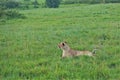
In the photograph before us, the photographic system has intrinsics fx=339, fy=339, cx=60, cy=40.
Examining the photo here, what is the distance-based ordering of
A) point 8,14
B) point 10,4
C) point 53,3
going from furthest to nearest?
point 53,3 < point 10,4 < point 8,14

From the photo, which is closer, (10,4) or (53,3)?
(10,4)

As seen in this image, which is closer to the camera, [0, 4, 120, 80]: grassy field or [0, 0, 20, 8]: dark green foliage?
[0, 4, 120, 80]: grassy field

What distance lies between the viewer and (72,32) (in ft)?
57.2

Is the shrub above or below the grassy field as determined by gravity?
below

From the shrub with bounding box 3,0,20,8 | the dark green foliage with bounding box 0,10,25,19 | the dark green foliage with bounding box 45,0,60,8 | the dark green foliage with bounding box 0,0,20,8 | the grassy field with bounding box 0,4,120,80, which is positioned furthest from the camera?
the dark green foliage with bounding box 45,0,60,8

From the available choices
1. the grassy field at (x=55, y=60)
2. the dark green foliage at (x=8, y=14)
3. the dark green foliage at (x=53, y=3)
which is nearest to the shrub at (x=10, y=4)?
the dark green foliage at (x=53, y=3)

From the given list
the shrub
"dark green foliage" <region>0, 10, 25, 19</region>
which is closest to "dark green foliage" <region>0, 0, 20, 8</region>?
the shrub

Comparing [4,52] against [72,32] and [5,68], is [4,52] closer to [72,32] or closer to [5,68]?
[5,68]

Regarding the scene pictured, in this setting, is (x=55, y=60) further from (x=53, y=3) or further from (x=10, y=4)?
(x=53, y=3)

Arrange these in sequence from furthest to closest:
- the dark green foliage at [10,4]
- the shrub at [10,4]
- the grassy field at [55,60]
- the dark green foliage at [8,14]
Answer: the shrub at [10,4] < the dark green foliage at [10,4] < the dark green foliage at [8,14] < the grassy field at [55,60]

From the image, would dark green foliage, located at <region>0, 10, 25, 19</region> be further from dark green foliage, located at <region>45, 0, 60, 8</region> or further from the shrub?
dark green foliage, located at <region>45, 0, 60, 8</region>

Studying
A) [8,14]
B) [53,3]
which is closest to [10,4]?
[53,3]

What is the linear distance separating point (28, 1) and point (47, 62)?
4812 cm

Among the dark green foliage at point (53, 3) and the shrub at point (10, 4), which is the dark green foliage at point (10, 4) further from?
the dark green foliage at point (53, 3)
